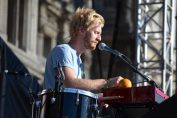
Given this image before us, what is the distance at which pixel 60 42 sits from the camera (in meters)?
6.97

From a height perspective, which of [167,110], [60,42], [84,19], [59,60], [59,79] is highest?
[84,19]

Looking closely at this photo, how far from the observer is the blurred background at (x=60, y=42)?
27.5ft

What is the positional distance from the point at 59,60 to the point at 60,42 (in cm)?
154

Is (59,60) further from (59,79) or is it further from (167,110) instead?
(167,110)

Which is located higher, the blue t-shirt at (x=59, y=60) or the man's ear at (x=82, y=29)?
the man's ear at (x=82, y=29)

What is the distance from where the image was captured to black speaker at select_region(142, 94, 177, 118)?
4.73 meters

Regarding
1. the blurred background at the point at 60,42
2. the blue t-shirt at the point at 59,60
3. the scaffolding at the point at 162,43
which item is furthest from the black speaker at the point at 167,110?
the scaffolding at the point at 162,43

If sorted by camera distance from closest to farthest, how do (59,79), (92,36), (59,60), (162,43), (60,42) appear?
1. (59,79)
2. (59,60)
3. (92,36)
4. (60,42)
5. (162,43)

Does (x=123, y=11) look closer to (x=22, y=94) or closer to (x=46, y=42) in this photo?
(x=46, y=42)

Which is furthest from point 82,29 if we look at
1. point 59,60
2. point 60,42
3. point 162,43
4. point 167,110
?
point 162,43

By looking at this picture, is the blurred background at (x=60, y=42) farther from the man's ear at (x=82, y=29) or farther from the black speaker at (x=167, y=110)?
the black speaker at (x=167, y=110)

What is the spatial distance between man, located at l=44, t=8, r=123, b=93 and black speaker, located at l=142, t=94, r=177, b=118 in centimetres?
72

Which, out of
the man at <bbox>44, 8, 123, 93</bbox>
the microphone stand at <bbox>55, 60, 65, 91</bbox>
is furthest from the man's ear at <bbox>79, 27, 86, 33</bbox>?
the microphone stand at <bbox>55, 60, 65, 91</bbox>

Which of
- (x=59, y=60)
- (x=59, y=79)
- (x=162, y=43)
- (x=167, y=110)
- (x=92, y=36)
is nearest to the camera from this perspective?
(x=167, y=110)
